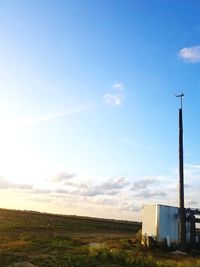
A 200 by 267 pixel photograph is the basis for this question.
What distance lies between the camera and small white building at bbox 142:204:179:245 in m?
34.0

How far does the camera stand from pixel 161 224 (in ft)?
112

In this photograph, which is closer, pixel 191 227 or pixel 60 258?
pixel 60 258

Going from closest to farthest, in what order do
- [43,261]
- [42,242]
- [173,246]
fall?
1. [43,261]
2. [42,242]
3. [173,246]

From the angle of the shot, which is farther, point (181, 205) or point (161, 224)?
point (161, 224)

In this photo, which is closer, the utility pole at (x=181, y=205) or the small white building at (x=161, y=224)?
the utility pole at (x=181, y=205)

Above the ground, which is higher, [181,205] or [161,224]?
[181,205]

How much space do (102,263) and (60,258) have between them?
222 cm

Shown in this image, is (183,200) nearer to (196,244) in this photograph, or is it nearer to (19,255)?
(196,244)

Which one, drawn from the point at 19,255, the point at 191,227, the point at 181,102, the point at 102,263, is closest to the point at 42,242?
the point at 19,255

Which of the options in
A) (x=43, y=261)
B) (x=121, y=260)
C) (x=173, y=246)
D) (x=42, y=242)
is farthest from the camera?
(x=173, y=246)

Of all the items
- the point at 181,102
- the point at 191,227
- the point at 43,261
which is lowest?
the point at 43,261

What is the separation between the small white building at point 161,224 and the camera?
Answer: 112 feet

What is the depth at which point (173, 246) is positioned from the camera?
33.9 metres

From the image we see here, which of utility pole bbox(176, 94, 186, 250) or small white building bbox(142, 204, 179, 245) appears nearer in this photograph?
utility pole bbox(176, 94, 186, 250)
